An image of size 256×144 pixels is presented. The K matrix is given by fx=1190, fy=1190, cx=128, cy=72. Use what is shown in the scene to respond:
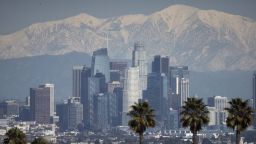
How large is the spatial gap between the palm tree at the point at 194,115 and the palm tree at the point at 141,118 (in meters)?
3.15

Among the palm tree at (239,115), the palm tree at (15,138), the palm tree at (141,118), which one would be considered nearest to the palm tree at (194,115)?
the palm tree at (239,115)

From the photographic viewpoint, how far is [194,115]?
11712 centimetres

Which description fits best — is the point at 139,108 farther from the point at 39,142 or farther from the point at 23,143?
the point at 39,142

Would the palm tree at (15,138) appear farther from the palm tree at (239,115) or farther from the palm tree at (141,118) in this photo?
the palm tree at (239,115)

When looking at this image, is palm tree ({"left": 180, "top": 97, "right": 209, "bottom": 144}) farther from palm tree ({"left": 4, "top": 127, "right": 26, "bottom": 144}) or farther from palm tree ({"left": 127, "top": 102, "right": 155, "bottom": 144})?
palm tree ({"left": 4, "top": 127, "right": 26, "bottom": 144})

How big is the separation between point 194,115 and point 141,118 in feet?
17.3

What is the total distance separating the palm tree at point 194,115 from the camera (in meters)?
117

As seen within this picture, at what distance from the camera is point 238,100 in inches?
4530

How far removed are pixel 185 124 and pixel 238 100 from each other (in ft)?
19.0

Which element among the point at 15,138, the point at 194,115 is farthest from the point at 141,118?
the point at 15,138

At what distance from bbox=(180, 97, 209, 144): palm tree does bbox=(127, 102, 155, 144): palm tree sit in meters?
3.15

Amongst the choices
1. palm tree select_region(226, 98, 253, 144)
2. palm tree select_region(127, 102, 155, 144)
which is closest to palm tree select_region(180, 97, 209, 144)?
palm tree select_region(226, 98, 253, 144)

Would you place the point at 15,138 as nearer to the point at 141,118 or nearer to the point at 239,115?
the point at 141,118

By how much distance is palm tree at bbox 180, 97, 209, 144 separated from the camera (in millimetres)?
116688
